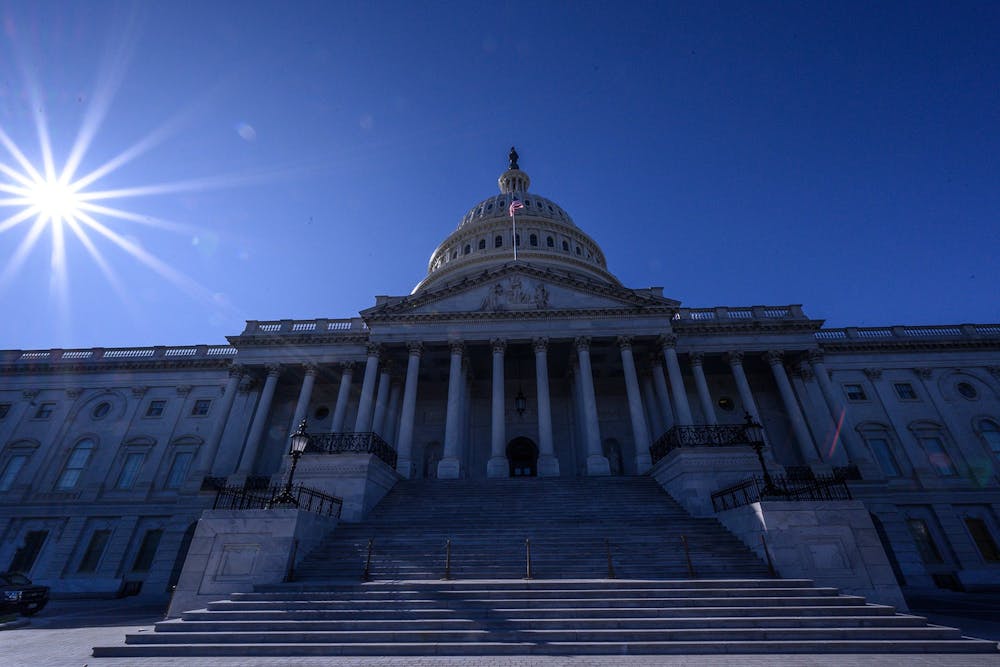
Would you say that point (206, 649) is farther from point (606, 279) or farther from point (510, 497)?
point (606, 279)

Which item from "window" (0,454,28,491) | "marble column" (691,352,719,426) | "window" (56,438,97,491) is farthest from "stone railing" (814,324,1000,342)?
"window" (0,454,28,491)

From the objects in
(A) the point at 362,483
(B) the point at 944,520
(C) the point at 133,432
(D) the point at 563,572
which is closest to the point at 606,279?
(B) the point at 944,520

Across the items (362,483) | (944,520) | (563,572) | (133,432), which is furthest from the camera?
(133,432)

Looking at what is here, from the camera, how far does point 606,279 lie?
4784 centimetres

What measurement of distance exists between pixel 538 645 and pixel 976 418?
121 feet

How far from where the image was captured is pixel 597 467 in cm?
2384

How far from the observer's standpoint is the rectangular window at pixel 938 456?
2816 centimetres

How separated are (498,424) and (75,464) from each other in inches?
1186

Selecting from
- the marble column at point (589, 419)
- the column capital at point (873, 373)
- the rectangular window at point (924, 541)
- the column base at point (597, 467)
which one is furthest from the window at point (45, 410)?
the column capital at point (873, 373)

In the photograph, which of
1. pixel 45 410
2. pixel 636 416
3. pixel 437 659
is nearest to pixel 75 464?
pixel 45 410

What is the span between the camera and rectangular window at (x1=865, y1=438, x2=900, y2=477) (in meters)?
28.5

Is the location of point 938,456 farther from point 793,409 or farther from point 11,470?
point 11,470

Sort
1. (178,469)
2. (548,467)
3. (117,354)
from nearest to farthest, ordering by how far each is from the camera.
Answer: (548,467) < (178,469) < (117,354)

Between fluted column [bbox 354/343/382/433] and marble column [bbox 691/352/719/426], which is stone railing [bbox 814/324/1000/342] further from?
fluted column [bbox 354/343/382/433]
